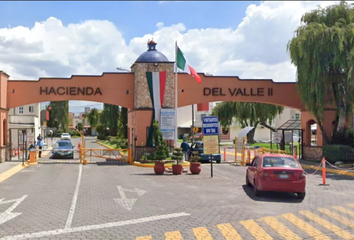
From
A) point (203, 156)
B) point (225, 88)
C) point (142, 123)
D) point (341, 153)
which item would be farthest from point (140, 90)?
point (341, 153)

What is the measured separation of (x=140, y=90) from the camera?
30.2m

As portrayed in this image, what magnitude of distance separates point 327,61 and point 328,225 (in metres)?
19.2

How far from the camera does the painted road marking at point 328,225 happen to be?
9320 mm

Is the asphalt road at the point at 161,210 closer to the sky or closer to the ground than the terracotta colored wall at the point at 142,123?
closer to the ground

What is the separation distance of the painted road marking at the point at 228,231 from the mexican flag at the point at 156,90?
66.4 feet

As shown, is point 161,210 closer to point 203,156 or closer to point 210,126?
point 210,126

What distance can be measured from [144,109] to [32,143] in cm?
867

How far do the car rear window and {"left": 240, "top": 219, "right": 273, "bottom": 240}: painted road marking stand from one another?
424cm

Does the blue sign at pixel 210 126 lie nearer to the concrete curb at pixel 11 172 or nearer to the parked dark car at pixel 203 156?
the parked dark car at pixel 203 156

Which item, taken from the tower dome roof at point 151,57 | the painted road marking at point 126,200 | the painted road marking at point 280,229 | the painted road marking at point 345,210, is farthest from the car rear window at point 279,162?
the tower dome roof at point 151,57

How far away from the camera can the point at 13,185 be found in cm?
1731

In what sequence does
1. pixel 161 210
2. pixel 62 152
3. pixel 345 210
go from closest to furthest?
pixel 161 210 < pixel 345 210 < pixel 62 152

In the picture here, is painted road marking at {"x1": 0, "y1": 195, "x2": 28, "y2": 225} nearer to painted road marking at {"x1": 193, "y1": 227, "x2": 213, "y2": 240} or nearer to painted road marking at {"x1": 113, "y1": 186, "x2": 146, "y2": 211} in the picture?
painted road marking at {"x1": 113, "y1": 186, "x2": 146, "y2": 211}

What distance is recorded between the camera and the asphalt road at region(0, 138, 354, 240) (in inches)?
370
